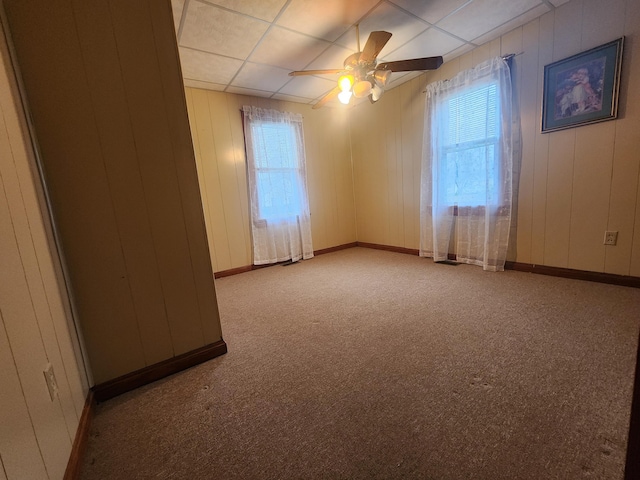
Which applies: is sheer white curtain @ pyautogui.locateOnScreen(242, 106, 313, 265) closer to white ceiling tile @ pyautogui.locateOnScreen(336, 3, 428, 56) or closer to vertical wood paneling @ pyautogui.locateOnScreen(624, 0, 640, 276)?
white ceiling tile @ pyautogui.locateOnScreen(336, 3, 428, 56)

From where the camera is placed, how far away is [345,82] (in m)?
2.22

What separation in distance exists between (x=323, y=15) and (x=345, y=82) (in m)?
0.49

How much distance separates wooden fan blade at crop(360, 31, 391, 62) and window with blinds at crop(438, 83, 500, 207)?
132 centimetres

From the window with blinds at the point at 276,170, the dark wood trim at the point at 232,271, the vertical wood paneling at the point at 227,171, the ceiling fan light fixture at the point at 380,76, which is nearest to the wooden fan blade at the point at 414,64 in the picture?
the ceiling fan light fixture at the point at 380,76

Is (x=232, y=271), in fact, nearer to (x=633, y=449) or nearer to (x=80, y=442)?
(x=80, y=442)

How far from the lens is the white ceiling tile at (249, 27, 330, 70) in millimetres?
2281

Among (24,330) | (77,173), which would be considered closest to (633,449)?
(24,330)

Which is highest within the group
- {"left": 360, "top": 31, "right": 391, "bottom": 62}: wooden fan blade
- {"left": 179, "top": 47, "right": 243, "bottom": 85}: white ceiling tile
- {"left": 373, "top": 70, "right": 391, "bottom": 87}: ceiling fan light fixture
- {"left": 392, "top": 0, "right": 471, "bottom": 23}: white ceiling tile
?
{"left": 179, "top": 47, "right": 243, "bottom": 85}: white ceiling tile

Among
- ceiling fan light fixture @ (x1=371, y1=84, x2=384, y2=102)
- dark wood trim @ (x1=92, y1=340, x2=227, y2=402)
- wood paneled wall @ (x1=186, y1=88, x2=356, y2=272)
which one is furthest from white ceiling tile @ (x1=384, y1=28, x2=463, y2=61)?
dark wood trim @ (x1=92, y1=340, x2=227, y2=402)

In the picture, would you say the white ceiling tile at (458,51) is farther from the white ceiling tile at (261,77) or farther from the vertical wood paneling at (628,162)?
the white ceiling tile at (261,77)

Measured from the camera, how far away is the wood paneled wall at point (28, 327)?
643 millimetres

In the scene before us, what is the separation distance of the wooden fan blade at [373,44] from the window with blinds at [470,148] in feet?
4.32

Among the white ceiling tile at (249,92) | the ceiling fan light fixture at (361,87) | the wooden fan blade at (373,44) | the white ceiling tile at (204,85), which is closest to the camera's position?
the wooden fan blade at (373,44)

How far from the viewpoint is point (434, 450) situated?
0.88 meters
